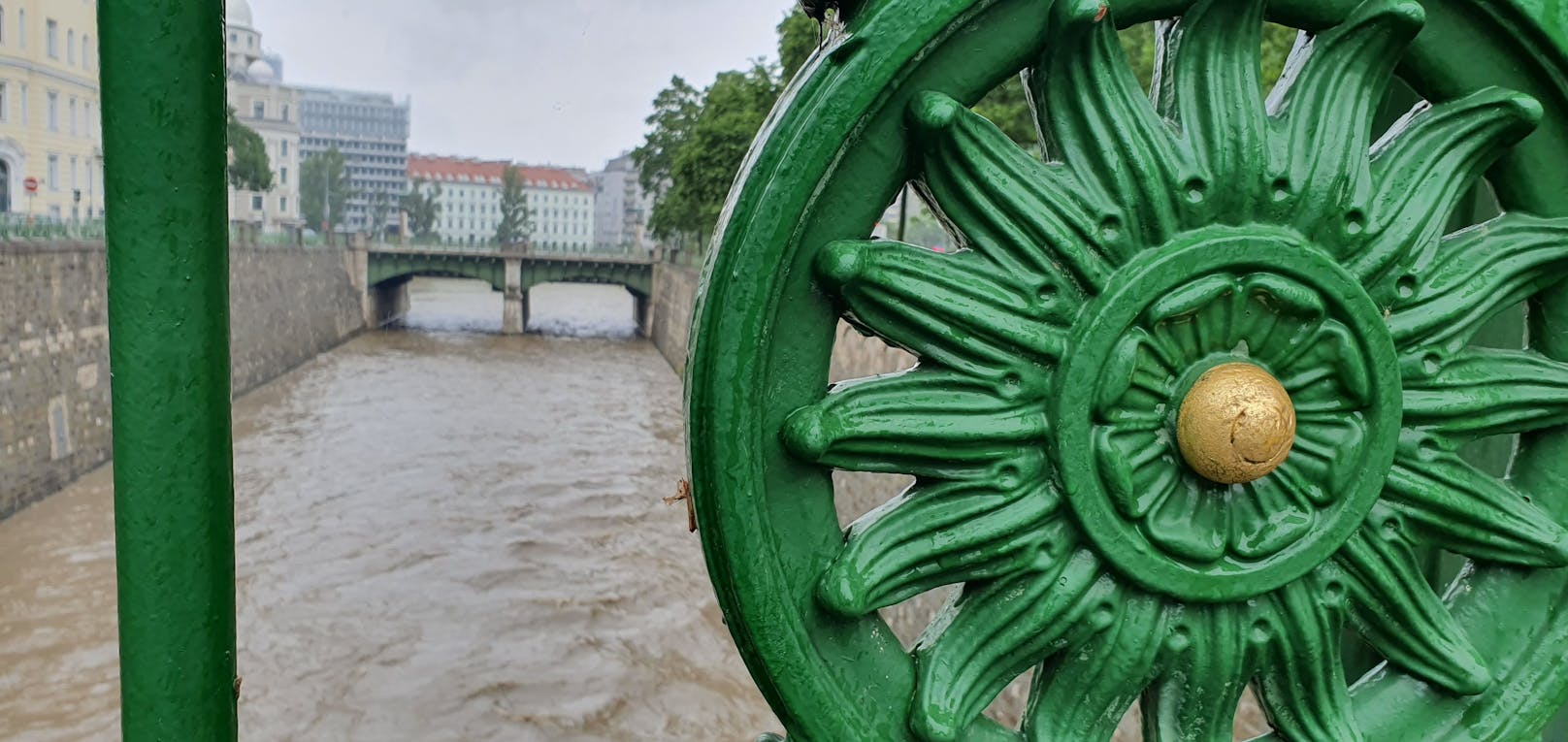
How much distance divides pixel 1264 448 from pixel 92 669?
A: 10.6 metres

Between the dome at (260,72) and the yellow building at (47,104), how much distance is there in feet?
90.8

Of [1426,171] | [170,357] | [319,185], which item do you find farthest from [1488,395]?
[319,185]

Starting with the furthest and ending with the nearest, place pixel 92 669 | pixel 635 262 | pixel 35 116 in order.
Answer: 1. pixel 635 262
2. pixel 35 116
3. pixel 92 669

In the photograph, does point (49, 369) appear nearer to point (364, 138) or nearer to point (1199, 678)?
point (1199, 678)

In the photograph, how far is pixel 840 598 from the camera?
1.10 metres

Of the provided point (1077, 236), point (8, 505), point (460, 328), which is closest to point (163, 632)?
point (1077, 236)

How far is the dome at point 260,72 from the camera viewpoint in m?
49.8

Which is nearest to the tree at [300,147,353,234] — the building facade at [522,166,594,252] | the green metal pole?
the building facade at [522,166,594,252]

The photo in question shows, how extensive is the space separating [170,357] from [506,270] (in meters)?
34.0

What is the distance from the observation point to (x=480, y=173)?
7550cm

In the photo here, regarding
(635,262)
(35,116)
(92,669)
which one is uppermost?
(35,116)

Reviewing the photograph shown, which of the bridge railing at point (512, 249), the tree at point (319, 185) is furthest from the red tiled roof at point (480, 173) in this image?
the bridge railing at point (512, 249)

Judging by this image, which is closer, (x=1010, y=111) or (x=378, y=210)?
(x=1010, y=111)

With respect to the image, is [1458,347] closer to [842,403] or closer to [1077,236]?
[1077,236]
